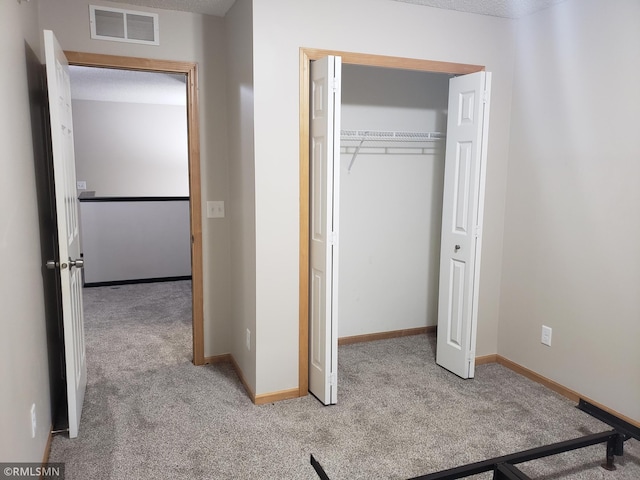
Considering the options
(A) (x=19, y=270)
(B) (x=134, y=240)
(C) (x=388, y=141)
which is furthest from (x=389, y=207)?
(B) (x=134, y=240)

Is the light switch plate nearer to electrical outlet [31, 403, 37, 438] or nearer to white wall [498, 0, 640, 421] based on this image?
electrical outlet [31, 403, 37, 438]

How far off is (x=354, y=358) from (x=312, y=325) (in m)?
0.80

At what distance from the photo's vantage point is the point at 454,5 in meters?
3.00

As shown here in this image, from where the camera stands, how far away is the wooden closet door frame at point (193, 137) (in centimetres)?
298

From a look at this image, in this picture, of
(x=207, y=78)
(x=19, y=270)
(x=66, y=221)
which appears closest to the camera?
(x=19, y=270)

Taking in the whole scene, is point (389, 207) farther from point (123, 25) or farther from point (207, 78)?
point (123, 25)

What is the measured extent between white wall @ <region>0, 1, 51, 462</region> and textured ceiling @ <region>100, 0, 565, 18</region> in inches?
32.2

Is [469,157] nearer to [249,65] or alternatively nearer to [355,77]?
[355,77]

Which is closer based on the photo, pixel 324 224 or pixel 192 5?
pixel 324 224

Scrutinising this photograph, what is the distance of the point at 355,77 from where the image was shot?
3646 millimetres

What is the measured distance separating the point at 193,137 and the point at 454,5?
1.89m

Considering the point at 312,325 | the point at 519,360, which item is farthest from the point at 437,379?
the point at 312,325

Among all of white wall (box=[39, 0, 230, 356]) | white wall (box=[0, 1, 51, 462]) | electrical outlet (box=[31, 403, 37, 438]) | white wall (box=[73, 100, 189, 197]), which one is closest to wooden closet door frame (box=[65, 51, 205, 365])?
white wall (box=[39, 0, 230, 356])

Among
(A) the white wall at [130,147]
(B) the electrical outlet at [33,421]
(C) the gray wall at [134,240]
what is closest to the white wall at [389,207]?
(B) the electrical outlet at [33,421]
